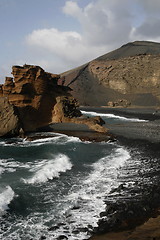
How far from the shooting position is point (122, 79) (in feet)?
379

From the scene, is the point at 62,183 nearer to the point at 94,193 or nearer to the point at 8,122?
the point at 94,193

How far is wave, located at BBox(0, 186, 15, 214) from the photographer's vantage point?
11.3 m

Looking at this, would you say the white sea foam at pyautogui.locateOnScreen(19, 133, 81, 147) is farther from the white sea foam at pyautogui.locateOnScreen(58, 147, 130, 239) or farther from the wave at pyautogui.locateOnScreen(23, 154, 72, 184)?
the white sea foam at pyautogui.locateOnScreen(58, 147, 130, 239)

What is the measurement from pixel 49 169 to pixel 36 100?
21.6 meters

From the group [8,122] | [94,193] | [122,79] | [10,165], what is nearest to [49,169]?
[10,165]

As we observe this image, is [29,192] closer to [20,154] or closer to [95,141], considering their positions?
[20,154]

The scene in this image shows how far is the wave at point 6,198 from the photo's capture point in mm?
11343

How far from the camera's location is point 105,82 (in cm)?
12050

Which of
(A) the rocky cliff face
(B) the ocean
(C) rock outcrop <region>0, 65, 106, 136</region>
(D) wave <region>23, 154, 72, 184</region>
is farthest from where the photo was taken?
(A) the rocky cliff face

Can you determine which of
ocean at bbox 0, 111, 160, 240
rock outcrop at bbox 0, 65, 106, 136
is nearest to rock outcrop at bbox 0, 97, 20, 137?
rock outcrop at bbox 0, 65, 106, 136

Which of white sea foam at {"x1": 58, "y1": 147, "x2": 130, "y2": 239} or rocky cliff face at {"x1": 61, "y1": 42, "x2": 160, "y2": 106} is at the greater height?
rocky cliff face at {"x1": 61, "y1": 42, "x2": 160, "y2": 106}

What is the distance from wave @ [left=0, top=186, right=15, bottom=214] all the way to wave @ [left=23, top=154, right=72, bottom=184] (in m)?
1.93

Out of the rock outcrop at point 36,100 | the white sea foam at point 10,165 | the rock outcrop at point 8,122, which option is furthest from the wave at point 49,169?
the rock outcrop at point 36,100

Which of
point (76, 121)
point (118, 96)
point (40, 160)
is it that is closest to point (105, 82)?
point (118, 96)
